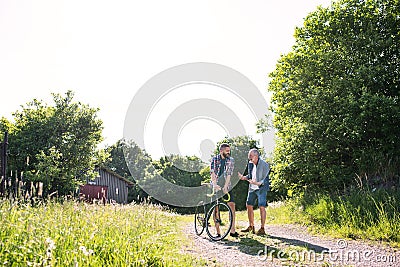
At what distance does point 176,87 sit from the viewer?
2383cm

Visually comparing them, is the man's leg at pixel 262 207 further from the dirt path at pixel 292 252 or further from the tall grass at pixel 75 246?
the tall grass at pixel 75 246

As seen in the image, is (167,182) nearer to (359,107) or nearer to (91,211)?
(359,107)

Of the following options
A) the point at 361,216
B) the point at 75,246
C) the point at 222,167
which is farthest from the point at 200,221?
the point at 75,246

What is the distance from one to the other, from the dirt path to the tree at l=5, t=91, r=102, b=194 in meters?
21.4

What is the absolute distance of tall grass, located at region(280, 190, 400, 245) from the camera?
6578mm

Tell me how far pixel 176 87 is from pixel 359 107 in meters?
13.7

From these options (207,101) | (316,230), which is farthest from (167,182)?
(316,230)

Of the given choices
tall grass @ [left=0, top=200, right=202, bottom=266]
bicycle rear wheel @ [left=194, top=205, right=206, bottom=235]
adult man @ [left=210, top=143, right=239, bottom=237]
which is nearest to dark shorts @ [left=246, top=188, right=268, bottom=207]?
adult man @ [left=210, top=143, right=239, bottom=237]

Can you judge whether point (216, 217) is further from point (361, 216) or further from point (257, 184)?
point (361, 216)

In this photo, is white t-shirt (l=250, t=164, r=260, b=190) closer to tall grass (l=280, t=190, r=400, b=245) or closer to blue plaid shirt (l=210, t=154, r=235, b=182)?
blue plaid shirt (l=210, t=154, r=235, b=182)

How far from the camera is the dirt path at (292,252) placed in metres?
5.12

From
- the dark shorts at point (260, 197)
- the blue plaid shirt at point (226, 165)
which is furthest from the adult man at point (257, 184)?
the blue plaid shirt at point (226, 165)

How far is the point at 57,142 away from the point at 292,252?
27.0m

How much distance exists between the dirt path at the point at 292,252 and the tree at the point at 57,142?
21.4 meters
